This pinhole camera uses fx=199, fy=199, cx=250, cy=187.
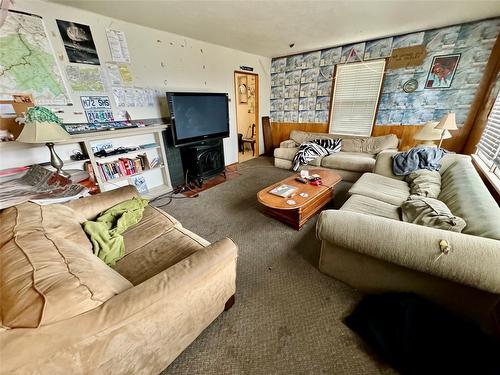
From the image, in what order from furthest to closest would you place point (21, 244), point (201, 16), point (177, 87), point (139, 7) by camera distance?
point (177, 87)
point (201, 16)
point (139, 7)
point (21, 244)

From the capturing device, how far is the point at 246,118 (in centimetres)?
565

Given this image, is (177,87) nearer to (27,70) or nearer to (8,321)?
(27,70)

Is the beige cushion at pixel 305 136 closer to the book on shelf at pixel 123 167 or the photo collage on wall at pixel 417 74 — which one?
the photo collage on wall at pixel 417 74

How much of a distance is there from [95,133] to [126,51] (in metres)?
1.21

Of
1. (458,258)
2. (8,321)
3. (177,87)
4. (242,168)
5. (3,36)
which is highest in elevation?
(3,36)

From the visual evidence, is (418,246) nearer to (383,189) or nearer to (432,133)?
(383,189)

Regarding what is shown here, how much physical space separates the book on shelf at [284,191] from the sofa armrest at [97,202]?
1.41 metres

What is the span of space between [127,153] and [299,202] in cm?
234

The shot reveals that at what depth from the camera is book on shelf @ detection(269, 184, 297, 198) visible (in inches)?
85.0

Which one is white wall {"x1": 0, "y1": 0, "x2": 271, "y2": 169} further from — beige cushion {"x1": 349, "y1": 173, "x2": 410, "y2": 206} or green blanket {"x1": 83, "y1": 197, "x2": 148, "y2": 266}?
beige cushion {"x1": 349, "y1": 173, "x2": 410, "y2": 206}

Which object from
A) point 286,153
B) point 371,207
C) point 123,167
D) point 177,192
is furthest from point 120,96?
point 371,207

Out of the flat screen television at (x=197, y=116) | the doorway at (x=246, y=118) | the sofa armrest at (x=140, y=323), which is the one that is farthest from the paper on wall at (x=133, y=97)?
the sofa armrest at (x=140, y=323)

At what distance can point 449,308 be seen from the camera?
1.16m

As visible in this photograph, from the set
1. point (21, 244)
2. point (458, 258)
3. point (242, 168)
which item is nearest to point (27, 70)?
point (21, 244)
